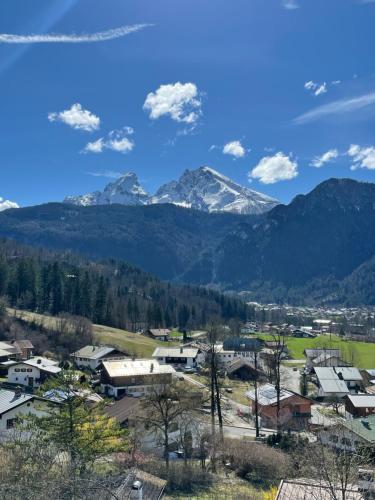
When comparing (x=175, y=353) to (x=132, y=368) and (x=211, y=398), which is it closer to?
(x=132, y=368)

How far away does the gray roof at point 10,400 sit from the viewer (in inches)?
1666

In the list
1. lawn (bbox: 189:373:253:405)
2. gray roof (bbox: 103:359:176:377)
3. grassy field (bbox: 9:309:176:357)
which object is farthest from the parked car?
gray roof (bbox: 103:359:176:377)

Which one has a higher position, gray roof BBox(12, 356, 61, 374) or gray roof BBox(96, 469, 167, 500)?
gray roof BBox(96, 469, 167, 500)

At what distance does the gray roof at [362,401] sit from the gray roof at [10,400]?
39.8 m

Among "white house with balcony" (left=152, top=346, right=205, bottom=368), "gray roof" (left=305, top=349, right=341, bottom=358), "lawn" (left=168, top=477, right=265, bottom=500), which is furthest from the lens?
"gray roof" (left=305, top=349, right=341, bottom=358)

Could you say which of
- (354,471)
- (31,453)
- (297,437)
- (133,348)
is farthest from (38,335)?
(354,471)

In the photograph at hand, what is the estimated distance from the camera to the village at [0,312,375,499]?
35250 millimetres

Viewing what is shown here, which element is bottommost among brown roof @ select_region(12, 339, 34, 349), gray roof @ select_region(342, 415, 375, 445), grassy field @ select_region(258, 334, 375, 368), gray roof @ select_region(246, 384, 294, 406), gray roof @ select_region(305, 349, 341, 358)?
grassy field @ select_region(258, 334, 375, 368)

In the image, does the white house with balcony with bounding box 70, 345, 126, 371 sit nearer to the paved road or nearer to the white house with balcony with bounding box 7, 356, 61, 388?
the white house with balcony with bounding box 7, 356, 61, 388

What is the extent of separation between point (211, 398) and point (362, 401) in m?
27.1

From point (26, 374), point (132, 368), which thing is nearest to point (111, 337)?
point (132, 368)

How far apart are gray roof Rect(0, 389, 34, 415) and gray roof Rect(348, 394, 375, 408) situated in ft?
131

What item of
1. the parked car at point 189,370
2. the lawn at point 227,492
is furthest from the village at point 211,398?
the lawn at point 227,492

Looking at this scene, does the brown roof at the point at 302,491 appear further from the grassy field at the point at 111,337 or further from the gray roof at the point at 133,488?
the grassy field at the point at 111,337
